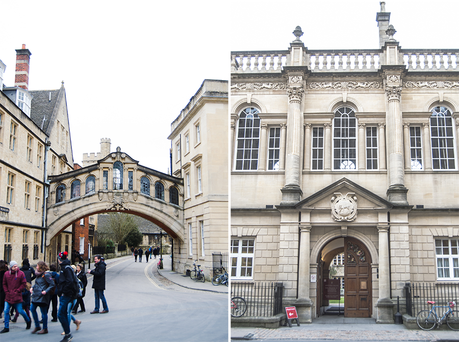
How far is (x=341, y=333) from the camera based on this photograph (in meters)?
7.26

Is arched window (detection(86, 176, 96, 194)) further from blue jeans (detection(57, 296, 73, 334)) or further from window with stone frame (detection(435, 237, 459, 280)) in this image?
window with stone frame (detection(435, 237, 459, 280))

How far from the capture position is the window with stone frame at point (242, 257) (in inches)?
307

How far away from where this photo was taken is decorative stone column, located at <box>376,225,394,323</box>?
348 inches

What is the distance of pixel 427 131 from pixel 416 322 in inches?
180

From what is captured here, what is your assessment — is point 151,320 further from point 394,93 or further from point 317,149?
point 394,93

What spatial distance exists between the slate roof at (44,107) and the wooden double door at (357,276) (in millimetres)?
7138

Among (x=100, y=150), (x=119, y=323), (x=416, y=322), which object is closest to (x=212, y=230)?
(x=119, y=323)

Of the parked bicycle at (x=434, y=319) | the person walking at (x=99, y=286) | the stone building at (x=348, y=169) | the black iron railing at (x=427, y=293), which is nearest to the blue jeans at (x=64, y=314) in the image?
the person walking at (x=99, y=286)

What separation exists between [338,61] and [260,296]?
6.23 metres

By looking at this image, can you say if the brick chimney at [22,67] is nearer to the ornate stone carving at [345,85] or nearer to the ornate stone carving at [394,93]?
the ornate stone carving at [345,85]

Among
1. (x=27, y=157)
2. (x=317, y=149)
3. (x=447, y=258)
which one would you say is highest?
(x=317, y=149)

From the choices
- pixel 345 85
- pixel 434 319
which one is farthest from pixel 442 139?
pixel 434 319

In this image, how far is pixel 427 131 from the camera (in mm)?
9992

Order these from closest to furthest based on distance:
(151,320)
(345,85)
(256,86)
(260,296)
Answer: (151,320)
(260,296)
(256,86)
(345,85)
